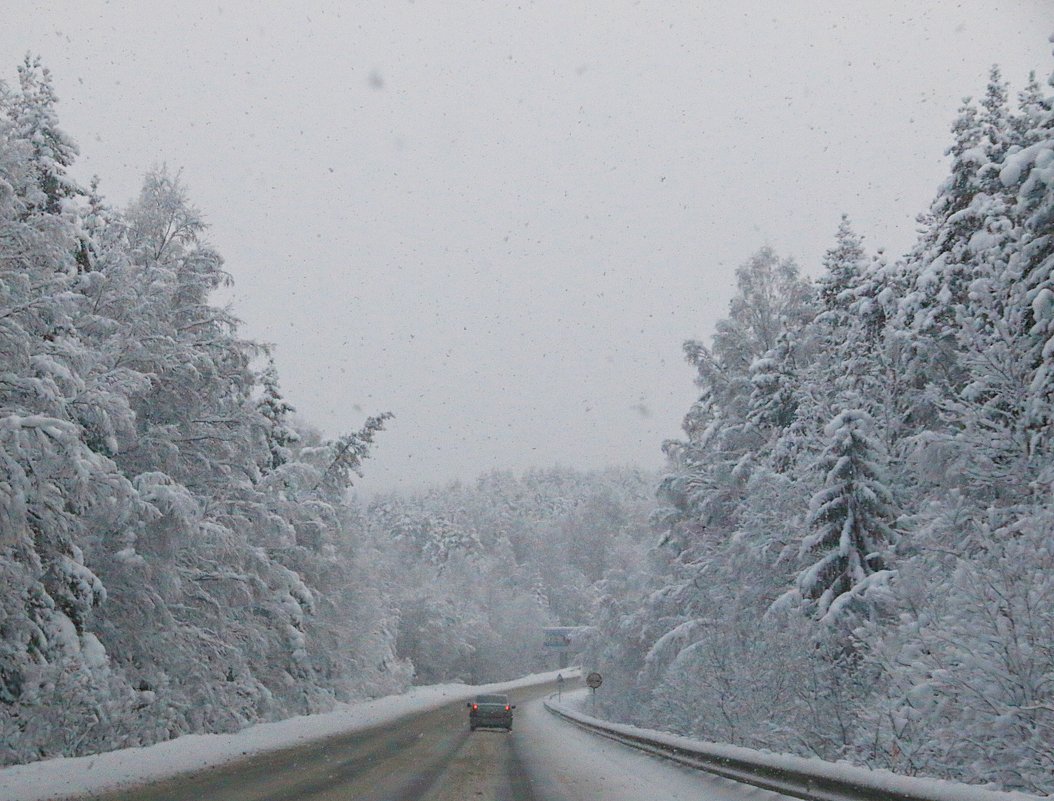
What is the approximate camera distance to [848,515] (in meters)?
21.6

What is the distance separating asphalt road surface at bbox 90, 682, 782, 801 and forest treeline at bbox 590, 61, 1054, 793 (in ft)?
8.71

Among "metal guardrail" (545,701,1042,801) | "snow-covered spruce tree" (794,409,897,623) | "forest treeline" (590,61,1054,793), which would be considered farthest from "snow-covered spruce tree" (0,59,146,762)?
"snow-covered spruce tree" (794,409,897,623)

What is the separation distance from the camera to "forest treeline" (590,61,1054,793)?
10906 mm

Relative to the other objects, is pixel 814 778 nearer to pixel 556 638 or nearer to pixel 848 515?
pixel 848 515

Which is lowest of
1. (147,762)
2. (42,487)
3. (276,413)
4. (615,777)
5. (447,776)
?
(615,777)

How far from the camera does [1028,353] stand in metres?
16.3

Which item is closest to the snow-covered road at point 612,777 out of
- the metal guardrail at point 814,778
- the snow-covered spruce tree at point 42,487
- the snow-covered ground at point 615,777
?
the snow-covered ground at point 615,777

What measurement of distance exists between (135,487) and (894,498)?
17634 millimetres

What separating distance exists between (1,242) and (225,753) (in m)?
11.1

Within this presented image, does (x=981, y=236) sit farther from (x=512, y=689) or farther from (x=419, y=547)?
(x=419, y=547)

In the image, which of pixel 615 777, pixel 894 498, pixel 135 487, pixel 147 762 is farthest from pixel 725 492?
pixel 147 762

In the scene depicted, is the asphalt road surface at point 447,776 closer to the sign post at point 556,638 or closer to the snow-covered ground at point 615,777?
the snow-covered ground at point 615,777

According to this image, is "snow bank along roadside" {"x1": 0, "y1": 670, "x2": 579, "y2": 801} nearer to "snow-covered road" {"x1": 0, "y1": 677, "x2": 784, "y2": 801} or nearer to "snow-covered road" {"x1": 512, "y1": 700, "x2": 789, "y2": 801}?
"snow-covered road" {"x1": 0, "y1": 677, "x2": 784, "y2": 801}

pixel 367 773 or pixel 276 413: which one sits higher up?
pixel 276 413
